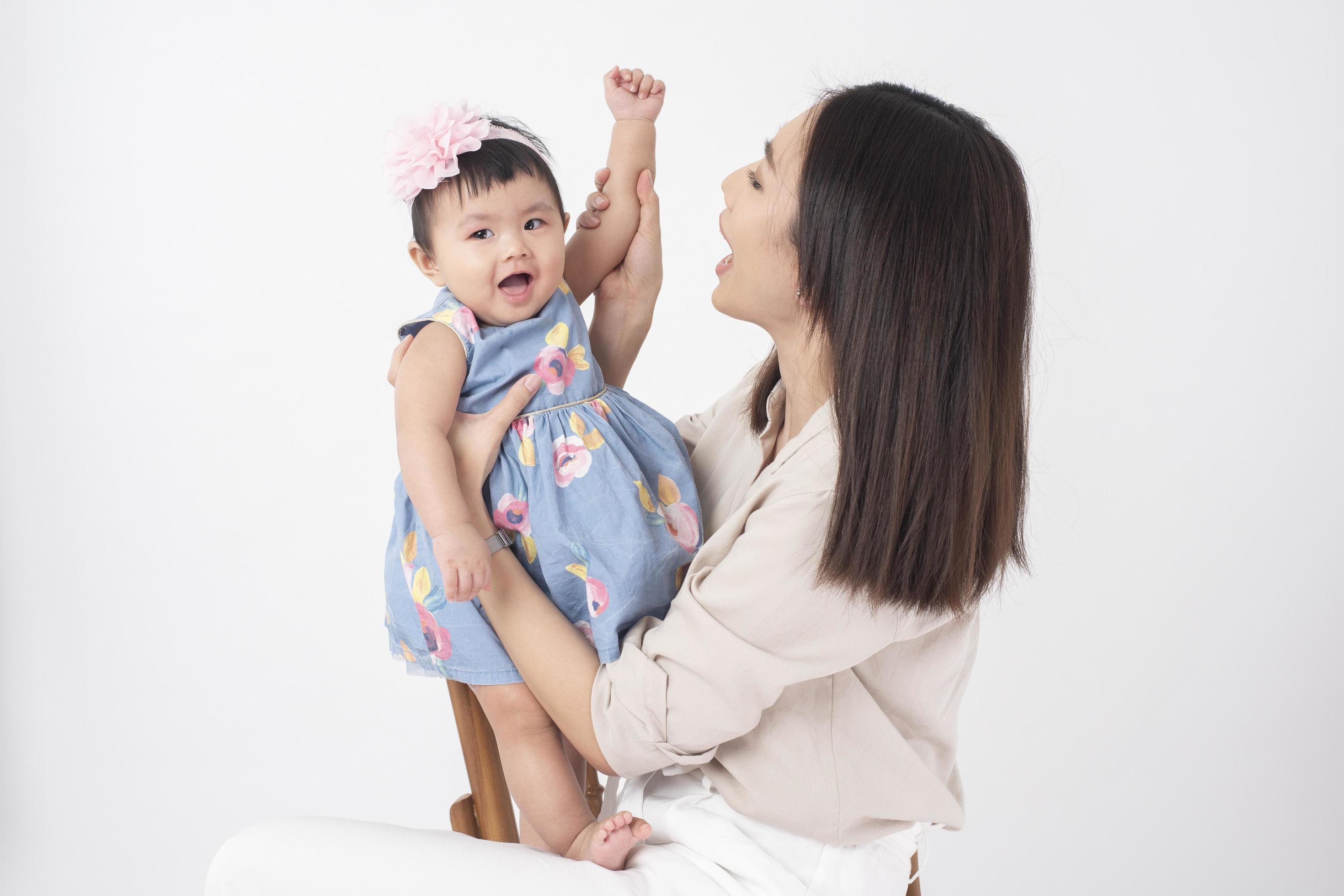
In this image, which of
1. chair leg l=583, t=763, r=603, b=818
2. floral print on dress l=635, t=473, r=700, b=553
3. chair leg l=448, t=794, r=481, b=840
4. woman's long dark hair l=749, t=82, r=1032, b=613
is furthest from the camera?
chair leg l=583, t=763, r=603, b=818

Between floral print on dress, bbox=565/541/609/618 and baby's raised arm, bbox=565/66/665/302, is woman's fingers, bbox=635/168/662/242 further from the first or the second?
floral print on dress, bbox=565/541/609/618

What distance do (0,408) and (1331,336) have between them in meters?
3.24

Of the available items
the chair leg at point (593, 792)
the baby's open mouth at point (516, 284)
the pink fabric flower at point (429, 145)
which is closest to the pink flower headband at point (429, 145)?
the pink fabric flower at point (429, 145)

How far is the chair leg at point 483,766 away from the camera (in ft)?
5.06

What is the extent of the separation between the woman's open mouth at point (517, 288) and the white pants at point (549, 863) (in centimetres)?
67

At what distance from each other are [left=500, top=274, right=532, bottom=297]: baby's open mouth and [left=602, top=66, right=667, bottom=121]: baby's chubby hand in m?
0.33

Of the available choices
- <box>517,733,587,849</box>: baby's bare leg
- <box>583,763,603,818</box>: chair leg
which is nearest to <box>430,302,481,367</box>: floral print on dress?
<box>517,733,587,849</box>: baby's bare leg

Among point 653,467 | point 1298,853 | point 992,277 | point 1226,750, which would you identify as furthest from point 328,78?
point 1298,853

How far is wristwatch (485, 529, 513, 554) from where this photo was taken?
55.5 inches

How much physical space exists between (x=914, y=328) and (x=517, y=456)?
Result: 0.54 meters

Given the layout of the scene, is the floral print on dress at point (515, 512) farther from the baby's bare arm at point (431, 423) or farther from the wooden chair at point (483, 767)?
the wooden chair at point (483, 767)

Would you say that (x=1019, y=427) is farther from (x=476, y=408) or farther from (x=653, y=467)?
(x=476, y=408)

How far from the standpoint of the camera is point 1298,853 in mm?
2699

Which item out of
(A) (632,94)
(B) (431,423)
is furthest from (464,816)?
(A) (632,94)
